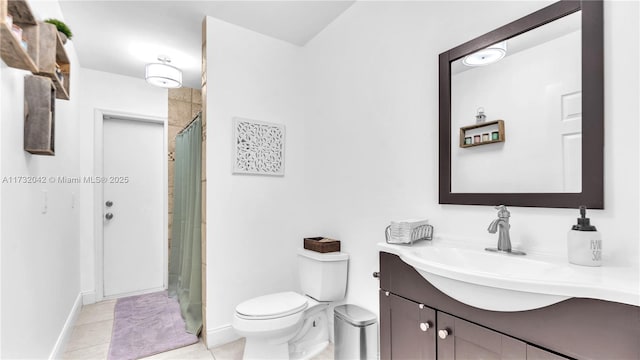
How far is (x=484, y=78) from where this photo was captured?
1.40 meters

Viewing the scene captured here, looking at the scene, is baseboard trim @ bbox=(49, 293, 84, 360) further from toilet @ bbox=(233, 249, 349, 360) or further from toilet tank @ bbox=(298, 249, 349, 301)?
toilet tank @ bbox=(298, 249, 349, 301)

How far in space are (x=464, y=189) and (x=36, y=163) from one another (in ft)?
6.82

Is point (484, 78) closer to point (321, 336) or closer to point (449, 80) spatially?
point (449, 80)

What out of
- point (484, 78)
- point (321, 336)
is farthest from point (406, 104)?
point (321, 336)

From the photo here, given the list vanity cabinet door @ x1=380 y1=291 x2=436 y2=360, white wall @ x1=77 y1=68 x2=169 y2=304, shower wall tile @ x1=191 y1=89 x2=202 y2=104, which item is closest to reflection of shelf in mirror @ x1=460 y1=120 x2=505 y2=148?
vanity cabinet door @ x1=380 y1=291 x2=436 y2=360

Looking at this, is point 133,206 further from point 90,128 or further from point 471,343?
point 471,343

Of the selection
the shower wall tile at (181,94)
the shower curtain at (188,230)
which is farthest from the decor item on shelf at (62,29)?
the shower wall tile at (181,94)

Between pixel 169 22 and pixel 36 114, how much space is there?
1291 millimetres

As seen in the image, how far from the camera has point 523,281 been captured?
832 millimetres

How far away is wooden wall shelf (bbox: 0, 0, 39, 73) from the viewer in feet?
2.86

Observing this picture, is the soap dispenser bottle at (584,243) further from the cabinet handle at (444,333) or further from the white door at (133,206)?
the white door at (133,206)

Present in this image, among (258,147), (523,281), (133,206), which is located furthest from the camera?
(133,206)

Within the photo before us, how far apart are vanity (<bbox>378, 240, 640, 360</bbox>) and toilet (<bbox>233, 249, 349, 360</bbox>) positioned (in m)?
0.72

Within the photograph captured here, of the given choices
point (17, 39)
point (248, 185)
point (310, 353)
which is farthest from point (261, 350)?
point (17, 39)
